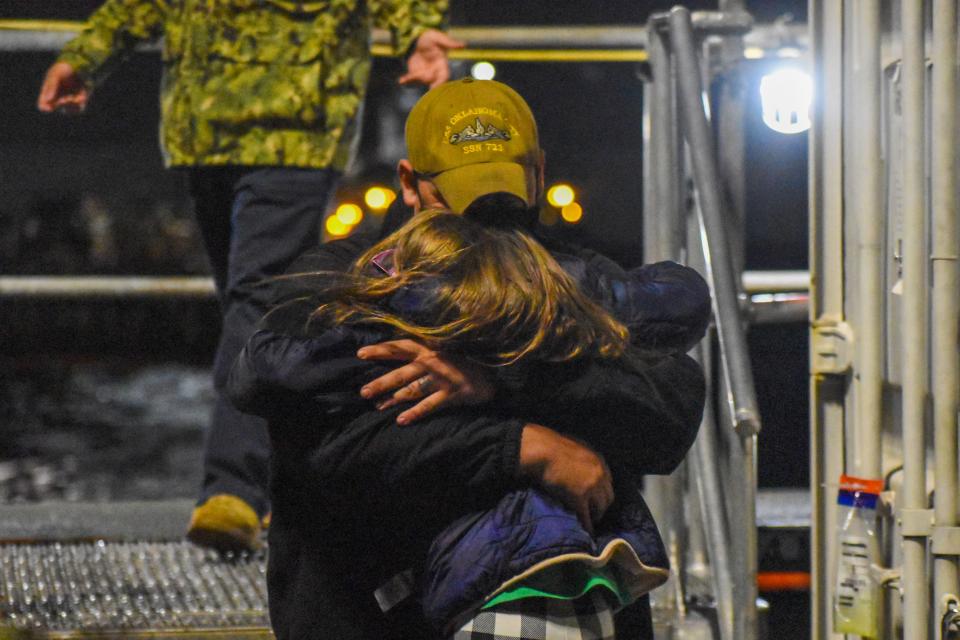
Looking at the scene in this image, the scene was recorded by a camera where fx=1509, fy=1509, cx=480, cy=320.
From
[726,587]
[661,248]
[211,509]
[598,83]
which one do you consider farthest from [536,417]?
[598,83]

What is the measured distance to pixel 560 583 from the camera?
1.67m

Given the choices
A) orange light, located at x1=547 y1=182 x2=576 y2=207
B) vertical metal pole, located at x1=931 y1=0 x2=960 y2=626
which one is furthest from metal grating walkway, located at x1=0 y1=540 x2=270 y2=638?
orange light, located at x1=547 y1=182 x2=576 y2=207

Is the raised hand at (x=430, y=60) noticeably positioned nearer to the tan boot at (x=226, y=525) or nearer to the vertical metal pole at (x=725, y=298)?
the vertical metal pole at (x=725, y=298)

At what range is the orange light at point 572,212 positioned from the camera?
1037 cm

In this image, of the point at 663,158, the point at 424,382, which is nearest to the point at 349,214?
the point at 663,158

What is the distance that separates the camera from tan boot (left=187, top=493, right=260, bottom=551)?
3.05 meters

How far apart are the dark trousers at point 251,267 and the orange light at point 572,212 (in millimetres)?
7098

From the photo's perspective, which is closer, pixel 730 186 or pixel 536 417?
pixel 536 417

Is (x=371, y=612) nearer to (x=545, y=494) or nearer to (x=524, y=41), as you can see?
(x=545, y=494)

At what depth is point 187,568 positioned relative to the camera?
302cm

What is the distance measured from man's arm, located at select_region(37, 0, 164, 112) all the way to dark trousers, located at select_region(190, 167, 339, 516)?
31 centimetres

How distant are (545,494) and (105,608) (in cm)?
131

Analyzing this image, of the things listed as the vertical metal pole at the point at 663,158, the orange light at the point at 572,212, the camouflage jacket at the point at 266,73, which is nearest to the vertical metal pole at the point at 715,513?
the vertical metal pole at the point at 663,158

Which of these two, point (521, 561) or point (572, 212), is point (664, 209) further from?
point (572, 212)
